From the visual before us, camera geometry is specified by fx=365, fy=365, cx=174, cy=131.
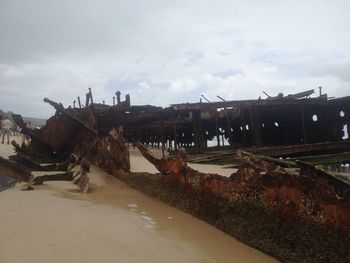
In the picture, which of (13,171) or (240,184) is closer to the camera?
(240,184)

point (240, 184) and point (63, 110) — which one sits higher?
point (63, 110)

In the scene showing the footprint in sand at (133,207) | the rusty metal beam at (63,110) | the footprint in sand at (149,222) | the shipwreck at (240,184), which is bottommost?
the footprint in sand at (149,222)

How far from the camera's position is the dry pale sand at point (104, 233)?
124 inches

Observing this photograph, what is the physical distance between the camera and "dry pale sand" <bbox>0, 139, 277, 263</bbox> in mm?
3154

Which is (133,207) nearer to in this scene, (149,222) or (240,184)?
(149,222)

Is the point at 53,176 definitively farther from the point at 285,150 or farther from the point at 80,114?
the point at 285,150

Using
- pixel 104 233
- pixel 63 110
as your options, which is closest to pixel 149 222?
pixel 104 233

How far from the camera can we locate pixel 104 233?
12.3 feet

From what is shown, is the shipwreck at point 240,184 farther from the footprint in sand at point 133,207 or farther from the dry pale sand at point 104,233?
the footprint in sand at point 133,207

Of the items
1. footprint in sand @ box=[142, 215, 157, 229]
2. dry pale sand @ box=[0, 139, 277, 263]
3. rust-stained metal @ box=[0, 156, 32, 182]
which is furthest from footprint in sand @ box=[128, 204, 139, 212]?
rust-stained metal @ box=[0, 156, 32, 182]

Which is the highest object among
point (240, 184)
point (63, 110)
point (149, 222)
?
point (63, 110)

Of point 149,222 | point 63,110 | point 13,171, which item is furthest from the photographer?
point 63,110

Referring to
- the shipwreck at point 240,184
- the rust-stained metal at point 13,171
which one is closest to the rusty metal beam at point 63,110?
the shipwreck at point 240,184

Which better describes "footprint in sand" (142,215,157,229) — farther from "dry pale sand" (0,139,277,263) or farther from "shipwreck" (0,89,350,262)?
"shipwreck" (0,89,350,262)
